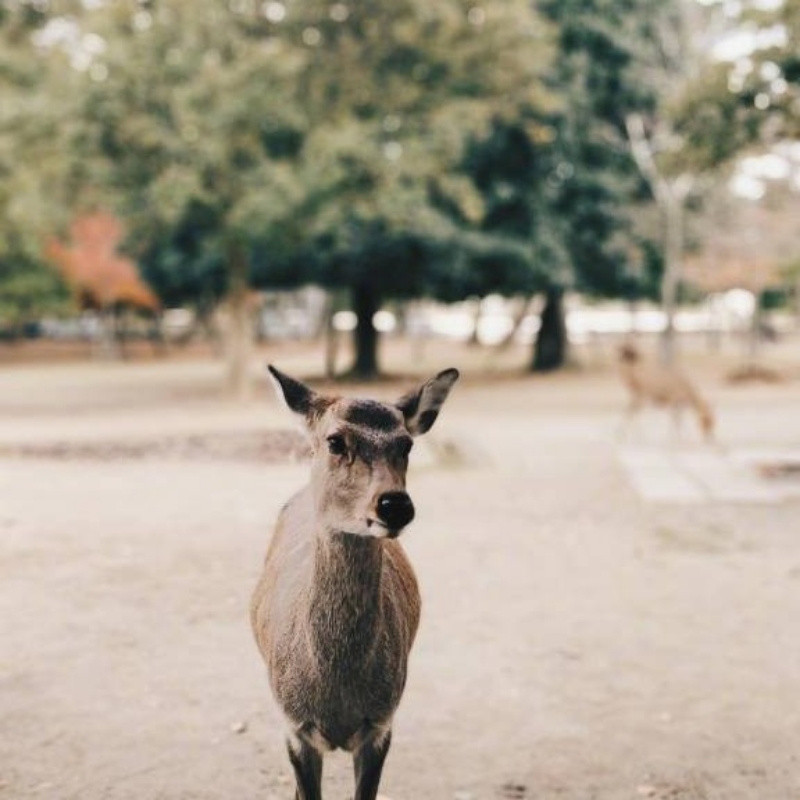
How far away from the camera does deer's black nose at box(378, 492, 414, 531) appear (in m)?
3.08

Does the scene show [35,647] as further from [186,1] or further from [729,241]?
[729,241]

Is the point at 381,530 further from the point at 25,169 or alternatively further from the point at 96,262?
the point at 96,262

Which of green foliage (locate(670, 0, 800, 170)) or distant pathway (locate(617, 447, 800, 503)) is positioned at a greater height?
green foliage (locate(670, 0, 800, 170))

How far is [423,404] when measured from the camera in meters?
3.57

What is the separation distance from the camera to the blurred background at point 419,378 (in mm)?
5543

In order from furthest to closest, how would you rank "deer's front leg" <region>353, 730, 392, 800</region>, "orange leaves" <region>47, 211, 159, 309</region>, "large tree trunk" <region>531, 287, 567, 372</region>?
"orange leaves" <region>47, 211, 159, 309</region> < "large tree trunk" <region>531, 287, 567, 372</region> < "deer's front leg" <region>353, 730, 392, 800</region>

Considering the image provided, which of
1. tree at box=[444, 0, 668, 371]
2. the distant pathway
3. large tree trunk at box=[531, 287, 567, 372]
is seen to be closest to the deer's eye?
the distant pathway

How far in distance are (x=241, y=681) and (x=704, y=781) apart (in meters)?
2.47

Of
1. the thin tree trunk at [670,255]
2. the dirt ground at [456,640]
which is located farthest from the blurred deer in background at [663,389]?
the thin tree trunk at [670,255]

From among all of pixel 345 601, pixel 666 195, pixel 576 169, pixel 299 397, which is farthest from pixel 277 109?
pixel 345 601

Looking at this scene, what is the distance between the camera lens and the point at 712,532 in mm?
10523

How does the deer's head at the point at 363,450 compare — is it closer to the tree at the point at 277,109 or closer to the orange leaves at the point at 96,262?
the tree at the point at 277,109

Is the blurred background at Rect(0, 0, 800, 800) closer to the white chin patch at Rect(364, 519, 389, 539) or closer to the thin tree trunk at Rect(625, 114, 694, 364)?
the thin tree trunk at Rect(625, 114, 694, 364)

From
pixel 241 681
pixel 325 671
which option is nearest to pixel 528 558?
pixel 241 681
